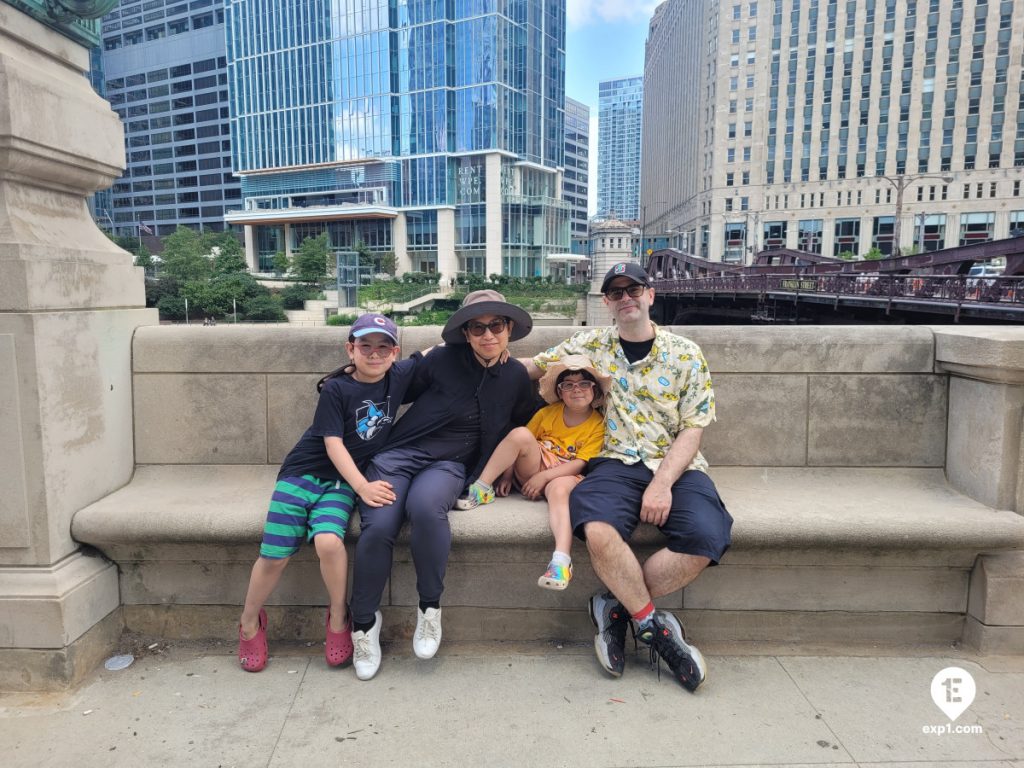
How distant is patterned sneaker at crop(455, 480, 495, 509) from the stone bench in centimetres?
6

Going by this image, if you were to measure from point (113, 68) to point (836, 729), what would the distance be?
144393 millimetres

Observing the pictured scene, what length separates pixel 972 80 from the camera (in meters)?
87.1

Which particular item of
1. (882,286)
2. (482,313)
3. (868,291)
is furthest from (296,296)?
(482,313)

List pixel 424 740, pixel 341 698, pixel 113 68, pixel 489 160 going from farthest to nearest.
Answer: pixel 113 68, pixel 489 160, pixel 341 698, pixel 424 740

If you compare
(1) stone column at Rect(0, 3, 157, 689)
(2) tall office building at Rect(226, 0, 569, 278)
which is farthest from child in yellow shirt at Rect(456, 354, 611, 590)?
(2) tall office building at Rect(226, 0, 569, 278)

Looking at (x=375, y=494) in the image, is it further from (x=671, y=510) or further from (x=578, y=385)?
(x=671, y=510)

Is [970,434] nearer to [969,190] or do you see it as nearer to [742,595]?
[742,595]

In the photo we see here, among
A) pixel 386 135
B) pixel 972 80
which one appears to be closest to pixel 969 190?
pixel 972 80

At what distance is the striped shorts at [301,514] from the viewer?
2.96m

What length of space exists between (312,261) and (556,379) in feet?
241

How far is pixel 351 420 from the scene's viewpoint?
3.23 m

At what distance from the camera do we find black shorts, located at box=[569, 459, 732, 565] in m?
2.89

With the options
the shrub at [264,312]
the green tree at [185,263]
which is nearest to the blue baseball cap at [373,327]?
the shrub at [264,312]

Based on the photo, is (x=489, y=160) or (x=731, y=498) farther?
(x=489, y=160)
